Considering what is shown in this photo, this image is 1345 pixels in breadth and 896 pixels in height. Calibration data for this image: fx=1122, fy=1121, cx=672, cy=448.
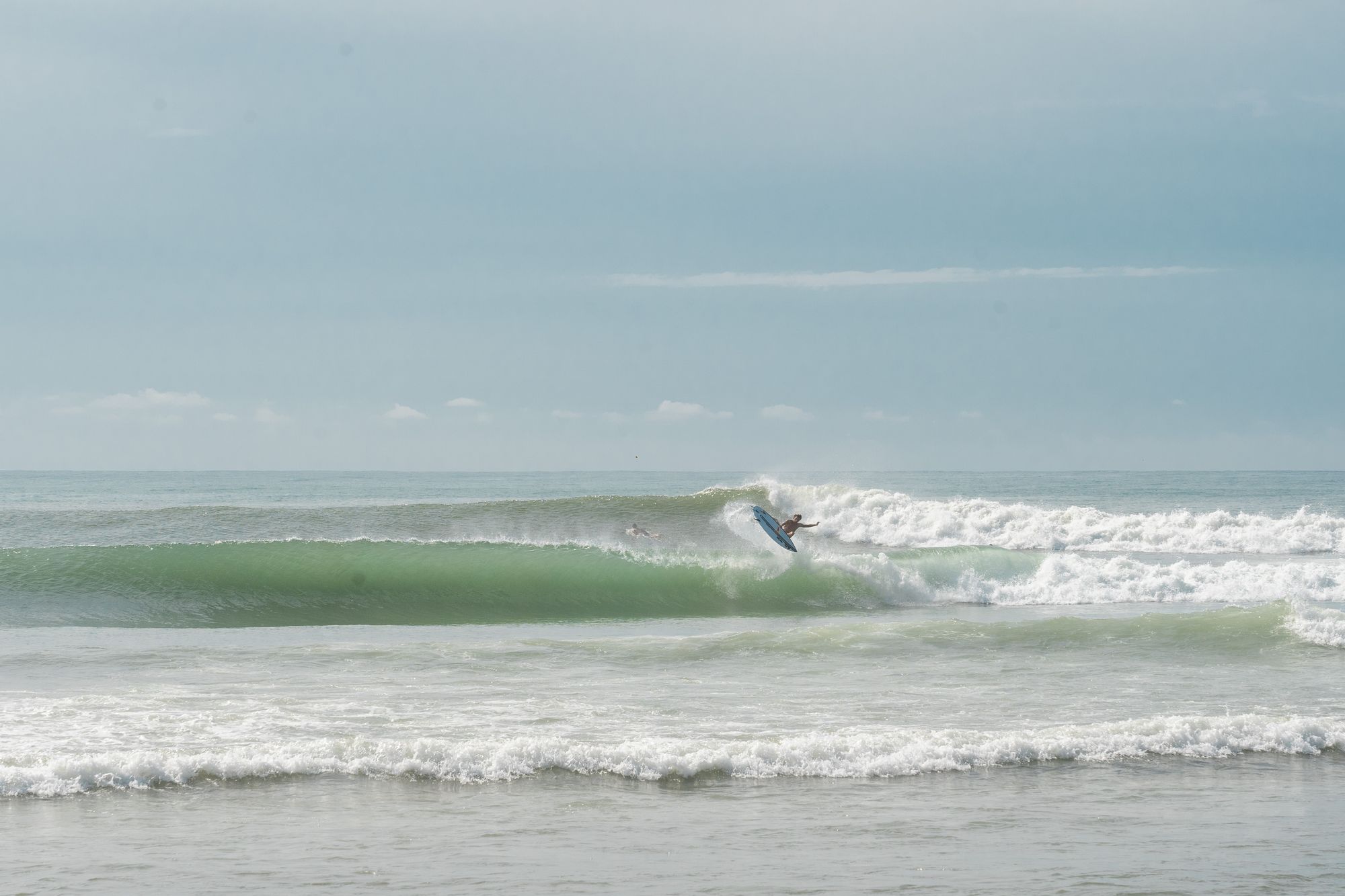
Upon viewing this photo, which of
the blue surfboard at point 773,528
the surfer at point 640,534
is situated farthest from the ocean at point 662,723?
the surfer at point 640,534

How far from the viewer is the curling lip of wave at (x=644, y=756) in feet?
24.4

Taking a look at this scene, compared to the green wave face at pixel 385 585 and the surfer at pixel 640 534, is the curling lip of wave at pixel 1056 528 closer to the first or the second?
the surfer at pixel 640 534

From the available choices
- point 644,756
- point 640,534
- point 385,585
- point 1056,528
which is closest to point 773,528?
point 385,585

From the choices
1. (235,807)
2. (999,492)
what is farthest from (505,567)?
(999,492)

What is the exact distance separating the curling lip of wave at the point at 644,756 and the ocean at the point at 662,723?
2cm

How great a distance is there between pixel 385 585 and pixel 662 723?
12493 mm

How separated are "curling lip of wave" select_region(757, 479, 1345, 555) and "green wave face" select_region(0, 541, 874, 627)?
37.9 feet

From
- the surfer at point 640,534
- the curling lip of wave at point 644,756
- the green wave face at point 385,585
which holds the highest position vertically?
the surfer at point 640,534

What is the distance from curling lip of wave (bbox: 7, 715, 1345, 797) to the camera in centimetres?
743

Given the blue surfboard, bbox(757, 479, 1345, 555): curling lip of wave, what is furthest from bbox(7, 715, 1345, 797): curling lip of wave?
bbox(757, 479, 1345, 555): curling lip of wave

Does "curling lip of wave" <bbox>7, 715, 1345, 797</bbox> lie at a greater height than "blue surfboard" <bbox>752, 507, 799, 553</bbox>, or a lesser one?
lesser

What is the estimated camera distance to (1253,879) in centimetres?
564

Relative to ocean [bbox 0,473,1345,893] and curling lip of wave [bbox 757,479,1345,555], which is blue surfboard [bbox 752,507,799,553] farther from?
curling lip of wave [bbox 757,479,1345,555]

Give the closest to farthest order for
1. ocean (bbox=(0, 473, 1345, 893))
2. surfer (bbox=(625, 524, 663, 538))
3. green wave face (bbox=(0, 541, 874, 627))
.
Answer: ocean (bbox=(0, 473, 1345, 893)), green wave face (bbox=(0, 541, 874, 627)), surfer (bbox=(625, 524, 663, 538))
